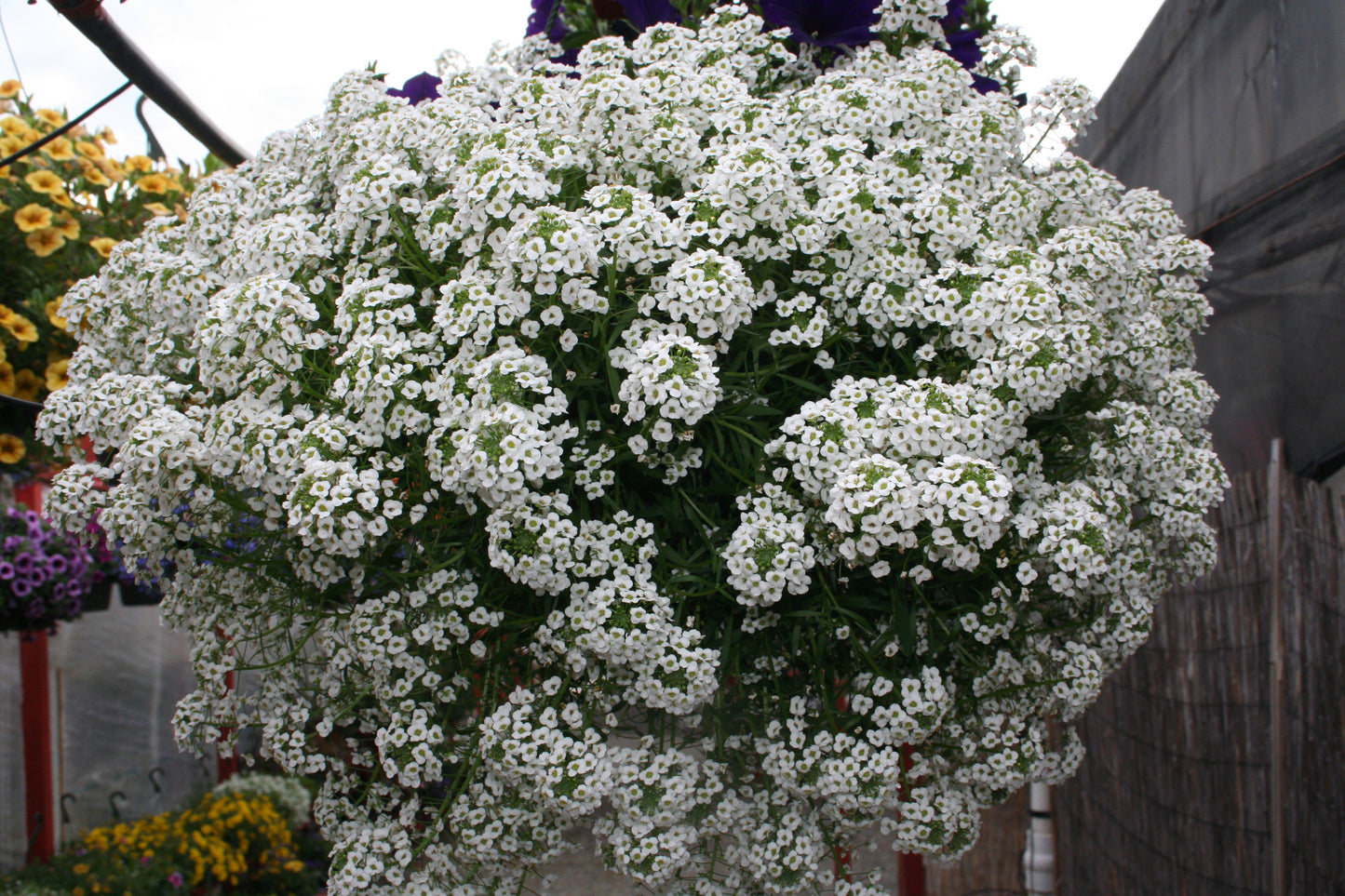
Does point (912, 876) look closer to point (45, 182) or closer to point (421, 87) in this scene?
point (421, 87)

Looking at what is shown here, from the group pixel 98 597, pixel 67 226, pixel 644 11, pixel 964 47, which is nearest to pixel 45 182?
pixel 67 226

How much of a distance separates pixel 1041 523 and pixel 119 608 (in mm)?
4533

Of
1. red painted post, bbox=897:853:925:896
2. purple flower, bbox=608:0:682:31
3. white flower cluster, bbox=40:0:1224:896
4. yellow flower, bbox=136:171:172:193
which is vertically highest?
purple flower, bbox=608:0:682:31

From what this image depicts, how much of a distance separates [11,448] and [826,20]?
2.17 m

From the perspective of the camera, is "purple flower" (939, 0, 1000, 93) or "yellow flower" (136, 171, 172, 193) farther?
"yellow flower" (136, 171, 172, 193)

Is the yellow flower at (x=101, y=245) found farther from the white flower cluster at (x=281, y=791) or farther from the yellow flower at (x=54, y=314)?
the white flower cluster at (x=281, y=791)

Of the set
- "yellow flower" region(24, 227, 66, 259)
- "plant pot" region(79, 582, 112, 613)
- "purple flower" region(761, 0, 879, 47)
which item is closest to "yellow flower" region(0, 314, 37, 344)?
"yellow flower" region(24, 227, 66, 259)

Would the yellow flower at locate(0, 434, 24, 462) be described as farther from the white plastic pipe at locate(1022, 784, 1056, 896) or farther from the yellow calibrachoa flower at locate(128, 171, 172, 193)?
the white plastic pipe at locate(1022, 784, 1056, 896)

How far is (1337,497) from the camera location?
6.11 ft

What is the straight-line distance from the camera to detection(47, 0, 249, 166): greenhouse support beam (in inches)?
72.9

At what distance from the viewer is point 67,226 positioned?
2494 mm

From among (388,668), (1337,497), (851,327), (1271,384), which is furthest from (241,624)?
→ (1271,384)

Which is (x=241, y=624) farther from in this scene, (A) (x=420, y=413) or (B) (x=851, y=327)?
(B) (x=851, y=327)

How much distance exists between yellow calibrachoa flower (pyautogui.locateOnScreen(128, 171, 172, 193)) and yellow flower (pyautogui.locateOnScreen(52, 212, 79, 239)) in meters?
0.19
